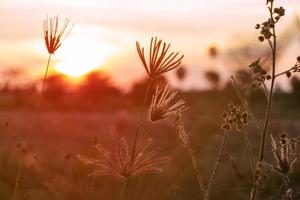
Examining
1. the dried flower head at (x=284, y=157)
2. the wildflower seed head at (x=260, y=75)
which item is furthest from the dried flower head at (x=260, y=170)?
the wildflower seed head at (x=260, y=75)

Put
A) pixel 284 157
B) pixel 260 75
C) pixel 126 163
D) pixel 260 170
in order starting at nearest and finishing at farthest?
pixel 260 170 → pixel 284 157 → pixel 126 163 → pixel 260 75

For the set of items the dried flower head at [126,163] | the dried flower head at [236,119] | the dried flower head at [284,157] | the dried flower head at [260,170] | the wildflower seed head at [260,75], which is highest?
the wildflower seed head at [260,75]

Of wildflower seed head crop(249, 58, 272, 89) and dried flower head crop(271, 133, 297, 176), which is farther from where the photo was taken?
wildflower seed head crop(249, 58, 272, 89)

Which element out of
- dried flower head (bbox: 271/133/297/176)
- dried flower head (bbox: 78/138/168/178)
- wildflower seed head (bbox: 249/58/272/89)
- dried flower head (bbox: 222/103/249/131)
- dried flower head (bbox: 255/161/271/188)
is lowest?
dried flower head (bbox: 78/138/168/178)

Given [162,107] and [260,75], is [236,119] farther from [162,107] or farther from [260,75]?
[162,107]

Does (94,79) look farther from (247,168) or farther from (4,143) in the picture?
(247,168)

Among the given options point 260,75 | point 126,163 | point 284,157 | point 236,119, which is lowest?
point 126,163

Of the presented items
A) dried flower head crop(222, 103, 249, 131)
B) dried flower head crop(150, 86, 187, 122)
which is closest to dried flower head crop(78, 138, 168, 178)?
dried flower head crop(150, 86, 187, 122)

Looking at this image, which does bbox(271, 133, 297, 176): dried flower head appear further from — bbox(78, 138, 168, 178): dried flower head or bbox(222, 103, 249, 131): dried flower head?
bbox(78, 138, 168, 178): dried flower head

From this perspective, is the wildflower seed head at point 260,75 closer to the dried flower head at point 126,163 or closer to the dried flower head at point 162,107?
the dried flower head at point 162,107

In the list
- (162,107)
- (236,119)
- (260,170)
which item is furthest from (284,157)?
(162,107)

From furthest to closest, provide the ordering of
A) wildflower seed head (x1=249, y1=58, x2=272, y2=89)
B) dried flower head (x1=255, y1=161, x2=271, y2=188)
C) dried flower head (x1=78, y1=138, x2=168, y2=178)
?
wildflower seed head (x1=249, y1=58, x2=272, y2=89) → dried flower head (x1=78, y1=138, x2=168, y2=178) → dried flower head (x1=255, y1=161, x2=271, y2=188)

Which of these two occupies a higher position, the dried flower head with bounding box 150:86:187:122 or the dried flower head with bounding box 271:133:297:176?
the dried flower head with bounding box 150:86:187:122

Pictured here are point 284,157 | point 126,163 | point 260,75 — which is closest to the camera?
point 284,157
